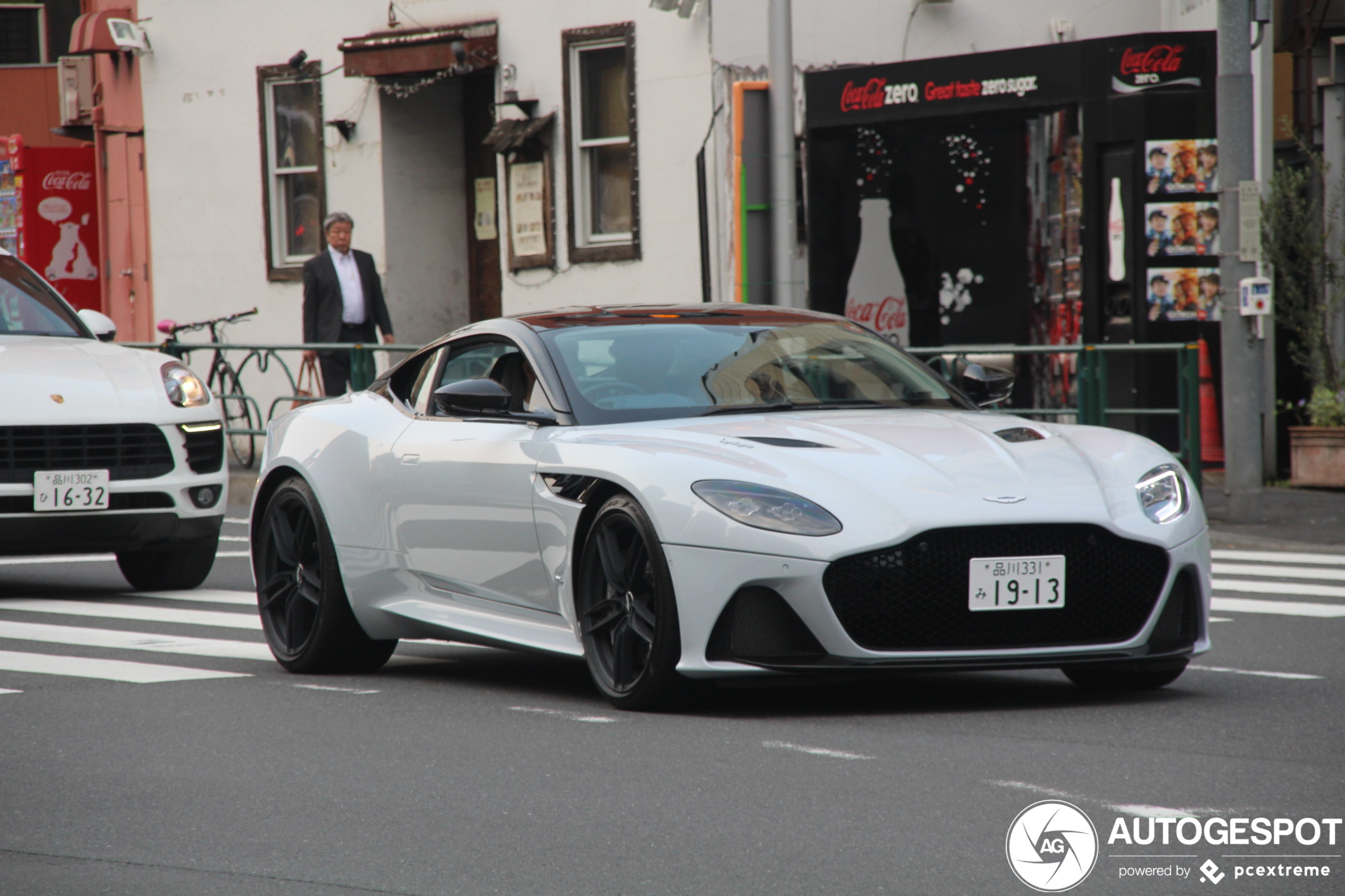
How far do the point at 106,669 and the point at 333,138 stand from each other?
16.2 metres

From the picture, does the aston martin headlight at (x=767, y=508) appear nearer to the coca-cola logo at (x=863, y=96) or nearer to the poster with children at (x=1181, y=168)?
the poster with children at (x=1181, y=168)

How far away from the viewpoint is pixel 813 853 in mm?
4754

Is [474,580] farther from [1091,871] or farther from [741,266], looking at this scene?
[741,266]

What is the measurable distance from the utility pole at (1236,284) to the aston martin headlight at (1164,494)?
293 inches

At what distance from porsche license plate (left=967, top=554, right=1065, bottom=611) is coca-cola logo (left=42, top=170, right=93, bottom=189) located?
24.1 metres

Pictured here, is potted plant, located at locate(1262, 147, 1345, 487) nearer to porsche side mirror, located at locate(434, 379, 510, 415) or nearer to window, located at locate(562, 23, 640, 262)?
window, located at locate(562, 23, 640, 262)

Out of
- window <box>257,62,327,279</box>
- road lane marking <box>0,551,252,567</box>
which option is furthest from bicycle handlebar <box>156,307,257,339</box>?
road lane marking <box>0,551,252,567</box>

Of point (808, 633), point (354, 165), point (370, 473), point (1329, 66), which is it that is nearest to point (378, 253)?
point (354, 165)

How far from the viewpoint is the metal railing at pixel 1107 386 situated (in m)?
14.1

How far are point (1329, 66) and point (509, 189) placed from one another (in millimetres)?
8367

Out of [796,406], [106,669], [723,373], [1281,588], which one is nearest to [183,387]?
[106,669]

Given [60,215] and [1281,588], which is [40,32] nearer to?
[60,215]

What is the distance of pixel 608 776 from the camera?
5684 mm

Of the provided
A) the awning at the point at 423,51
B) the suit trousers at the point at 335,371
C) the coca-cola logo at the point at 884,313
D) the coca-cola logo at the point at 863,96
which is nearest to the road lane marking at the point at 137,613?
the suit trousers at the point at 335,371
